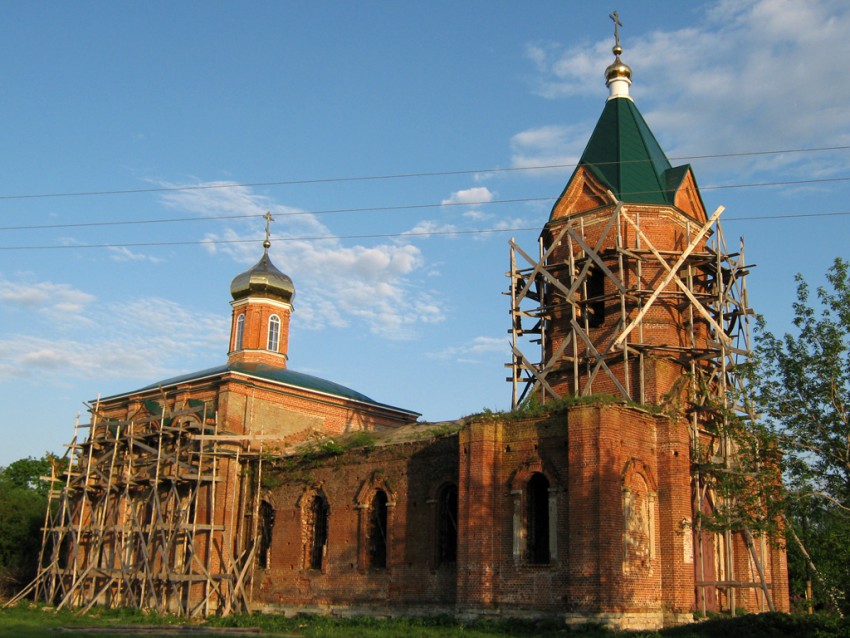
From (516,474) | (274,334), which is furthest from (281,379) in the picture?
(516,474)

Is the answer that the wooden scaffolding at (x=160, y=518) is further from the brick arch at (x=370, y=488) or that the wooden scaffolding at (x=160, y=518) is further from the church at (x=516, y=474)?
the brick arch at (x=370, y=488)

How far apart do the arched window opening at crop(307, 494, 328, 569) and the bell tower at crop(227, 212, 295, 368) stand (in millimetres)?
A: 8271

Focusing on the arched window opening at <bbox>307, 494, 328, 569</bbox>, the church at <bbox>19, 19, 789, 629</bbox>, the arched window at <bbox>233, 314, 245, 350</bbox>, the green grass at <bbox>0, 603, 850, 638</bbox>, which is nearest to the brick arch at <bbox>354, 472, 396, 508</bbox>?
the church at <bbox>19, 19, 789, 629</bbox>

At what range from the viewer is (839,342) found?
16141 mm

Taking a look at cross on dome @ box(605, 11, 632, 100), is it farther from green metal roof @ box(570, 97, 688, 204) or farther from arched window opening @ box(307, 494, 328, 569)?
arched window opening @ box(307, 494, 328, 569)

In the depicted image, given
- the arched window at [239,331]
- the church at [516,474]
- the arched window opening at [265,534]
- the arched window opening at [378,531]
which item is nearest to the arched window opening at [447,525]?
the church at [516,474]

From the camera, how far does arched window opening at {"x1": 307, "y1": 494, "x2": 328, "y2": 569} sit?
2444cm

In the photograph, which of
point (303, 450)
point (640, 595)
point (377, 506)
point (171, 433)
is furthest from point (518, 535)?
point (171, 433)

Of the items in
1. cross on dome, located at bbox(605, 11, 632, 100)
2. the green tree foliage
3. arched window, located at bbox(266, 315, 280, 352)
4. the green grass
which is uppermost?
cross on dome, located at bbox(605, 11, 632, 100)

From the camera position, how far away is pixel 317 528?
2481cm

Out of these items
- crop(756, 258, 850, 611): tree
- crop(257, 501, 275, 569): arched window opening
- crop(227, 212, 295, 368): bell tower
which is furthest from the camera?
crop(227, 212, 295, 368): bell tower

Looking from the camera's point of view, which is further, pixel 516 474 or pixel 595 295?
pixel 595 295

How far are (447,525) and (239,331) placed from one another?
13.7m

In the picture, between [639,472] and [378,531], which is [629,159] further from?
[378,531]
